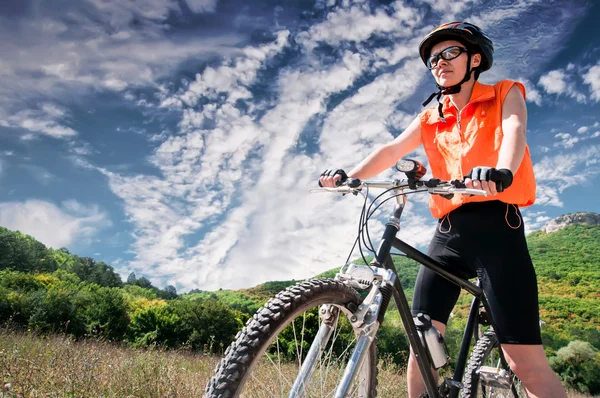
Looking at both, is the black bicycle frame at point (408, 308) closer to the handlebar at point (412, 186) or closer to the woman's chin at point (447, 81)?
the handlebar at point (412, 186)

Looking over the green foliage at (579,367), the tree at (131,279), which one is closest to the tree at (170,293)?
the tree at (131,279)

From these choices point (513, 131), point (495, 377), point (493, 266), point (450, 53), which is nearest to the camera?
point (513, 131)

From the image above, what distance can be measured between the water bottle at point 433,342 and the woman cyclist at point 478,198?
202mm

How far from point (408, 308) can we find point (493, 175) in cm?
77

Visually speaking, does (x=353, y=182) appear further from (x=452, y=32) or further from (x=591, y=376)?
(x=591, y=376)

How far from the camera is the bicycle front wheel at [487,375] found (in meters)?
3.04

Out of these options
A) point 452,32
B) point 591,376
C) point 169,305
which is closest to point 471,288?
point 452,32

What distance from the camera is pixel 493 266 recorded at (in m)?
2.42

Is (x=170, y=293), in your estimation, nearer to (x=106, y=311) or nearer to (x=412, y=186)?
(x=106, y=311)

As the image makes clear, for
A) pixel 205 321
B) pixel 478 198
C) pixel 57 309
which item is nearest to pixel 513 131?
pixel 478 198

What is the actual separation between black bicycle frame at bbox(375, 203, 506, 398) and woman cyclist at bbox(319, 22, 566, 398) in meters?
0.15

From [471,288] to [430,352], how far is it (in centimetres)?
55

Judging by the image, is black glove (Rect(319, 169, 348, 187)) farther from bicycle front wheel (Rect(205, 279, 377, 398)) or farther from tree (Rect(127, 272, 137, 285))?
tree (Rect(127, 272, 137, 285))

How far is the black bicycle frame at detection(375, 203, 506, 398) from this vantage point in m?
2.13
